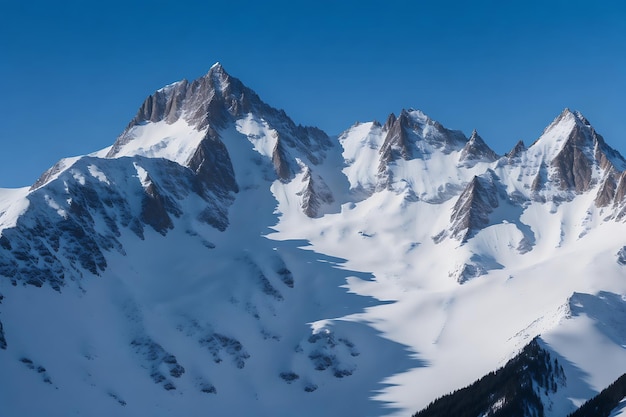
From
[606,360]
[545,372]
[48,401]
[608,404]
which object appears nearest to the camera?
[608,404]

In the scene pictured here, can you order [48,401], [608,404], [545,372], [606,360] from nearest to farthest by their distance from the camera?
[608,404] < [48,401] < [545,372] < [606,360]

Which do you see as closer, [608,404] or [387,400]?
[608,404]

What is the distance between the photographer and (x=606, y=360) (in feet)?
655

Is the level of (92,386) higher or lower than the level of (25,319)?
lower

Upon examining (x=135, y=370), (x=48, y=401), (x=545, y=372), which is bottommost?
(x=545, y=372)

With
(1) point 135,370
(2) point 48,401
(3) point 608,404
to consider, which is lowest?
(3) point 608,404

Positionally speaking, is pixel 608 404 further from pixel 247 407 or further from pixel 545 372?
A: pixel 247 407

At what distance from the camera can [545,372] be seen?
187 metres

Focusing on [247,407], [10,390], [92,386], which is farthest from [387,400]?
[10,390]

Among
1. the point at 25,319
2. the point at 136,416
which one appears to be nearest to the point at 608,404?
the point at 136,416

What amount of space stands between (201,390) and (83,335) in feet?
92.8

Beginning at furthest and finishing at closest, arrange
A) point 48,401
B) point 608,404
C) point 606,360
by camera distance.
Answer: point 606,360, point 48,401, point 608,404

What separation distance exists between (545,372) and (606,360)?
21.0 metres

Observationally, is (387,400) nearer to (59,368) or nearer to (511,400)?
(511,400)
